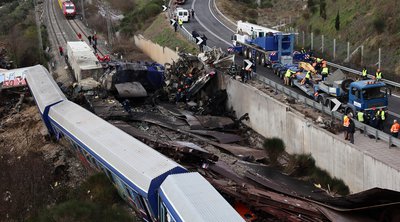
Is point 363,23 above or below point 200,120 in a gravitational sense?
above

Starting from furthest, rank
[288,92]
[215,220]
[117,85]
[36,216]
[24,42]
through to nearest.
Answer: [24,42] < [117,85] < [288,92] < [36,216] < [215,220]

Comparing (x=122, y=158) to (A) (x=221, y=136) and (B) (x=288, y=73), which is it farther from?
(B) (x=288, y=73)

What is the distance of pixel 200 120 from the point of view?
2736 cm

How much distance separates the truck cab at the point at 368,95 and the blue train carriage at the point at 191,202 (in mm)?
9860

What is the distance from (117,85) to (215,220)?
69.9ft

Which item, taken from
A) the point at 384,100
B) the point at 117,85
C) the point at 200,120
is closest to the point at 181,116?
the point at 200,120

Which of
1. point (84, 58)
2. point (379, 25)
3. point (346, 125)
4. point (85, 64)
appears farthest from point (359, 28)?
point (84, 58)

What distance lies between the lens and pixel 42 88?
27.7 meters

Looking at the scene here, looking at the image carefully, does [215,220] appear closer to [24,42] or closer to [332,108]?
[332,108]

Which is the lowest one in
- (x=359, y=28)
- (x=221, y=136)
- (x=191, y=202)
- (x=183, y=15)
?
(x=221, y=136)

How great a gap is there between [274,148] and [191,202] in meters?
12.0

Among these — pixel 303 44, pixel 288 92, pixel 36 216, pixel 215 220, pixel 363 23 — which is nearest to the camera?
pixel 215 220

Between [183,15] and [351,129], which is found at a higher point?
[351,129]

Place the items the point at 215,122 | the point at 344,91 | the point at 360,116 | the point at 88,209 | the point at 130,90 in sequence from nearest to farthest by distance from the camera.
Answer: the point at 88,209
the point at 360,116
the point at 344,91
the point at 215,122
the point at 130,90
